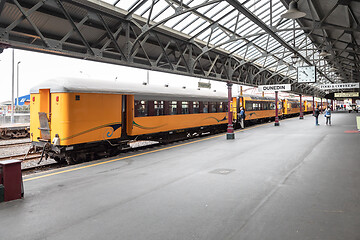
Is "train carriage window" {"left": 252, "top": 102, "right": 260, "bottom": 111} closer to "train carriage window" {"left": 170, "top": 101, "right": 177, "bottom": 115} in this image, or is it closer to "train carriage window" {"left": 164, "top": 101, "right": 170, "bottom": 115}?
"train carriage window" {"left": 170, "top": 101, "right": 177, "bottom": 115}

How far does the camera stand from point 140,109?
461 inches

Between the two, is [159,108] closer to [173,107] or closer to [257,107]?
[173,107]

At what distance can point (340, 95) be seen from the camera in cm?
3531

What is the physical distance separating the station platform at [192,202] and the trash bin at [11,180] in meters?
0.21

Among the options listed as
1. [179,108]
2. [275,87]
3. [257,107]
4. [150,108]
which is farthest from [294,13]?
[257,107]

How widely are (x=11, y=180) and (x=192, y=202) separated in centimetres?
371

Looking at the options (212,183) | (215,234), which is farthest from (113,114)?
(215,234)

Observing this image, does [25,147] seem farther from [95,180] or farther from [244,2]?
[244,2]

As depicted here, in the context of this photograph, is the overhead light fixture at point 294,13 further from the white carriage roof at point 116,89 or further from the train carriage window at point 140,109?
the train carriage window at point 140,109

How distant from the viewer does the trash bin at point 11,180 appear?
5.19 metres

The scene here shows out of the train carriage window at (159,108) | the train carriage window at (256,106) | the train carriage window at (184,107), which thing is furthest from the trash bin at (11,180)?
the train carriage window at (256,106)

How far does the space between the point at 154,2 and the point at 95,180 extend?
738 cm

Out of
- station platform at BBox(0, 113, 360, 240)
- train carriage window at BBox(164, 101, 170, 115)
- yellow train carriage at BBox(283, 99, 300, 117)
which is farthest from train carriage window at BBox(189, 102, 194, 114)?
yellow train carriage at BBox(283, 99, 300, 117)

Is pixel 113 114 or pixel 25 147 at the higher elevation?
pixel 113 114
